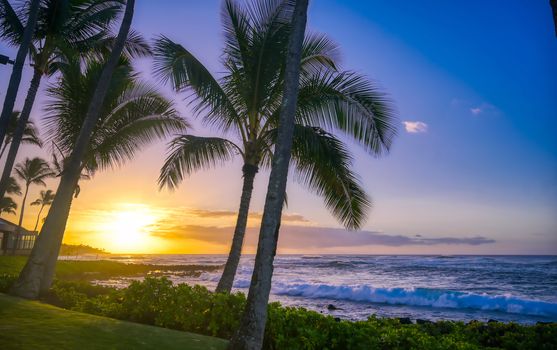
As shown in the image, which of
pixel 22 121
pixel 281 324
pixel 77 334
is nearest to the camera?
pixel 77 334

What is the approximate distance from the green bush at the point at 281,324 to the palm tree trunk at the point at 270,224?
3.58 feet

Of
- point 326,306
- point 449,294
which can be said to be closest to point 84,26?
point 326,306

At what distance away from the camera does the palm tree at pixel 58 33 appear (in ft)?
39.5

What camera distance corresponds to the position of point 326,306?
23.4 meters

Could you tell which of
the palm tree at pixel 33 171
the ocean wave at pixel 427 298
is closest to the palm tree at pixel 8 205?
the palm tree at pixel 33 171

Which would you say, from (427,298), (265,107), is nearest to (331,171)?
(265,107)

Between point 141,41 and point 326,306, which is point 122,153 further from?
point 326,306

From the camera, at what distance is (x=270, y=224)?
18.7 ft

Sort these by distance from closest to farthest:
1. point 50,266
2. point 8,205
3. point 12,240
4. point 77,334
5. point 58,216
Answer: point 77,334
point 58,216
point 50,266
point 12,240
point 8,205

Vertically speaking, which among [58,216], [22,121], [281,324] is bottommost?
[281,324]

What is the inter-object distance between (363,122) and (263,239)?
5142mm

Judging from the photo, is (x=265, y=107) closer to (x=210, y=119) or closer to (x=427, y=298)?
(x=210, y=119)

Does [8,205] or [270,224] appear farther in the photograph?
A: [8,205]

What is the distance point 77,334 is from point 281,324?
3077 millimetres
